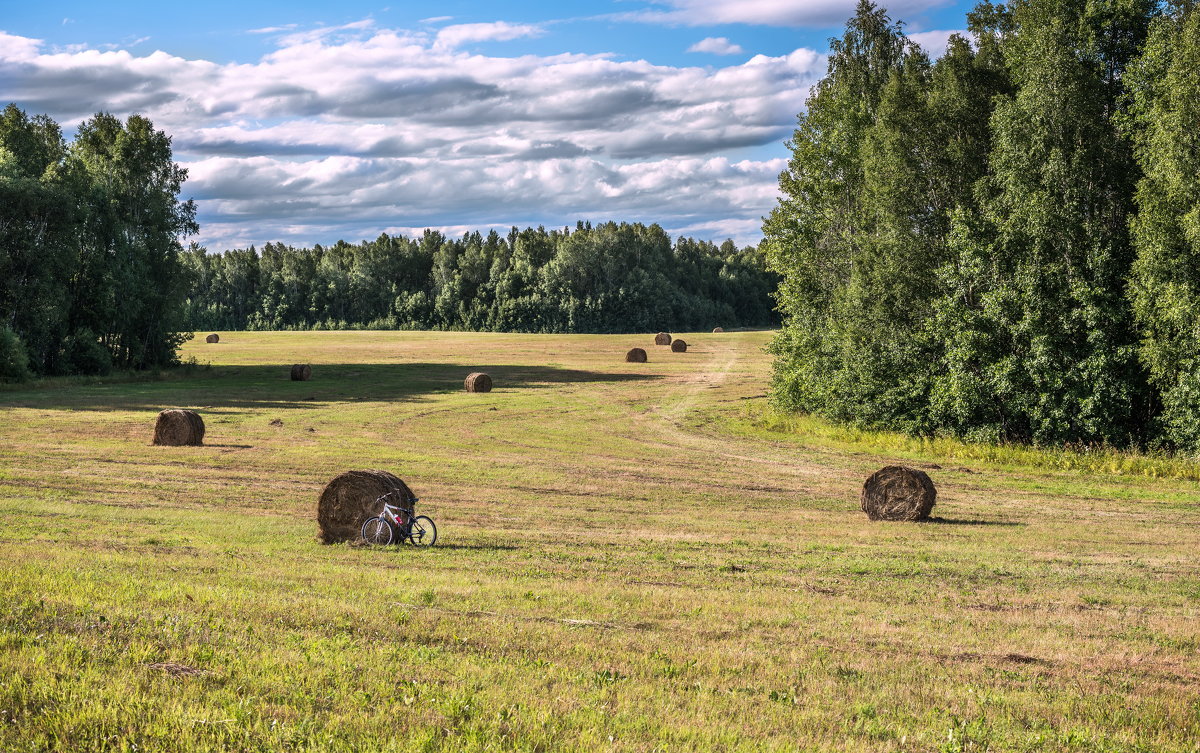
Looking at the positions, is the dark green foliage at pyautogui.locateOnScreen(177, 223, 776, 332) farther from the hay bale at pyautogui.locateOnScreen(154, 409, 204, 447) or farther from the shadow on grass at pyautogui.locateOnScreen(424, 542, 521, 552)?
the shadow on grass at pyautogui.locateOnScreen(424, 542, 521, 552)

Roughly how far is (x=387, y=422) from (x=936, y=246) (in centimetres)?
2763

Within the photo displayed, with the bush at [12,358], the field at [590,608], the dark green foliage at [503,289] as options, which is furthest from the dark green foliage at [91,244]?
the dark green foliage at [503,289]

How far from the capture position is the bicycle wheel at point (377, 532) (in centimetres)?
2041

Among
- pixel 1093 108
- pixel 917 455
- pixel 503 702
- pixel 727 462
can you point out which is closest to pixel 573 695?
pixel 503 702

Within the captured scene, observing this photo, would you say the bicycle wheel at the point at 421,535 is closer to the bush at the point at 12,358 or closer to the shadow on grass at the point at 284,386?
the shadow on grass at the point at 284,386

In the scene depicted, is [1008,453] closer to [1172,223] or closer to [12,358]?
[1172,223]

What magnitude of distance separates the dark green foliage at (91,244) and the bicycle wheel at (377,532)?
52.4m

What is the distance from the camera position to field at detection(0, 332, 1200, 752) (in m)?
8.66

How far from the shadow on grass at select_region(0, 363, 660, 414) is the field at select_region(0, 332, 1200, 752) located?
17547 millimetres

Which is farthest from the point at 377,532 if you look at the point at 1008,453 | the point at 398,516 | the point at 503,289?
the point at 503,289

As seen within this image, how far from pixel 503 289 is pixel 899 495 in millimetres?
149938

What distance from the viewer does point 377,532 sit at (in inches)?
805

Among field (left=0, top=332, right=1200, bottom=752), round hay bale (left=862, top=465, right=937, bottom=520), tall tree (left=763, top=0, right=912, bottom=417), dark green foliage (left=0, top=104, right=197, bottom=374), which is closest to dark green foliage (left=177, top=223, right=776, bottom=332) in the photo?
dark green foliage (left=0, top=104, right=197, bottom=374)

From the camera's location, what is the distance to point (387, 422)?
4859 cm
